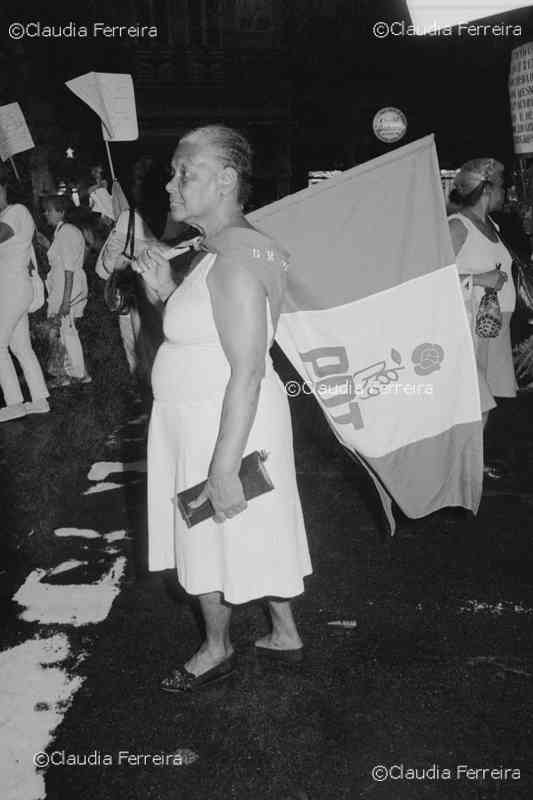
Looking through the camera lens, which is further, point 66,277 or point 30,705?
point 66,277

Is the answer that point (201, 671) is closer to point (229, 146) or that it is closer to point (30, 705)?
point (30, 705)

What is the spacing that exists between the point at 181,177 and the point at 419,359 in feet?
4.17

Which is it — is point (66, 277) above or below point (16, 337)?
above

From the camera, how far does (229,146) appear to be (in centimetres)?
240

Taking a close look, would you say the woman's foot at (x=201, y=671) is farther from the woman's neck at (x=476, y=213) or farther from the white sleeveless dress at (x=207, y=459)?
the woman's neck at (x=476, y=213)

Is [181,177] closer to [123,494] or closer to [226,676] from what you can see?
[226,676]

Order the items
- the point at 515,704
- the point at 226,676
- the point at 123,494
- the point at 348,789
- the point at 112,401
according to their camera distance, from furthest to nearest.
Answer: the point at 112,401 → the point at 123,494 → the point at 226,676 → the point at 515,704 → the point at 348,789

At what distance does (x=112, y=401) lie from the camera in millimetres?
7523

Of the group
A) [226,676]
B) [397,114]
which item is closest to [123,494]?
[226,676]

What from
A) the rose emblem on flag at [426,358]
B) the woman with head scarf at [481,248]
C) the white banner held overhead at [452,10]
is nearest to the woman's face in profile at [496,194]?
the woman with head scarf at [481,248]

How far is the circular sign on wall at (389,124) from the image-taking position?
778 inches

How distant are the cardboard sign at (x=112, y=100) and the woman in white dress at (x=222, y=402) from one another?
14.8 ft

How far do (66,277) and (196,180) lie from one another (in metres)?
5.79

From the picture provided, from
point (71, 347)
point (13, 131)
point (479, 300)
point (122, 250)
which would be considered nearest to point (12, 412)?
point (71, 347)
